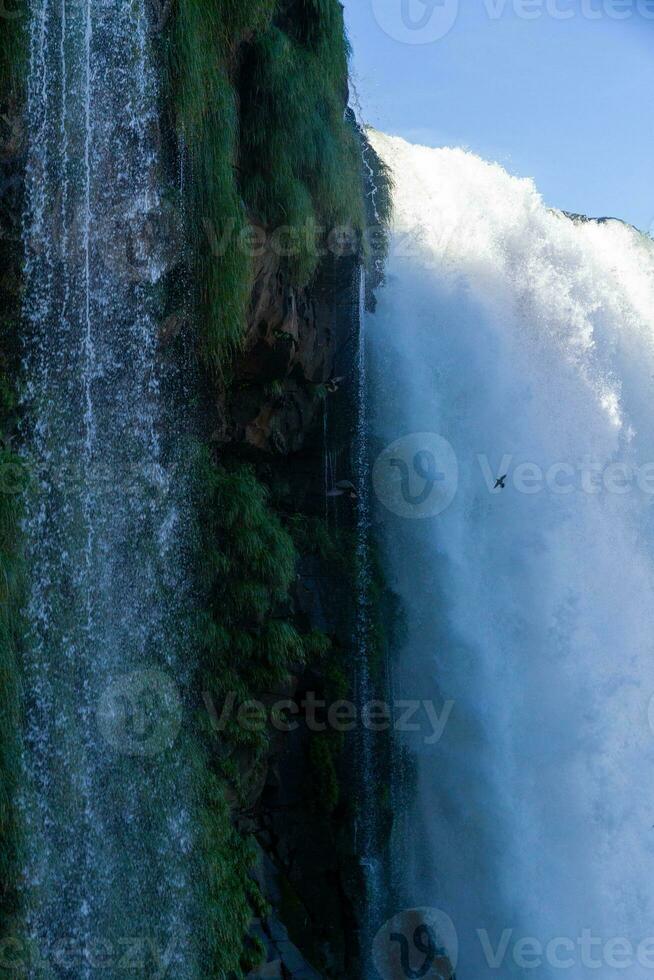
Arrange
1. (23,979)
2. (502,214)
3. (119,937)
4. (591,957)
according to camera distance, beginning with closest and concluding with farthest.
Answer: (23,979)
(119,937)
(591,957)
(502,214)

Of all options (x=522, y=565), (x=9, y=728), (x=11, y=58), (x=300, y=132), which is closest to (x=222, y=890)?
(x=9, y=728)

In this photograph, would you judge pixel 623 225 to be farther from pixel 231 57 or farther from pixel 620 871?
pixel 620 871

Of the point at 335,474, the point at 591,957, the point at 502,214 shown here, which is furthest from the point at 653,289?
the point at 591,957
